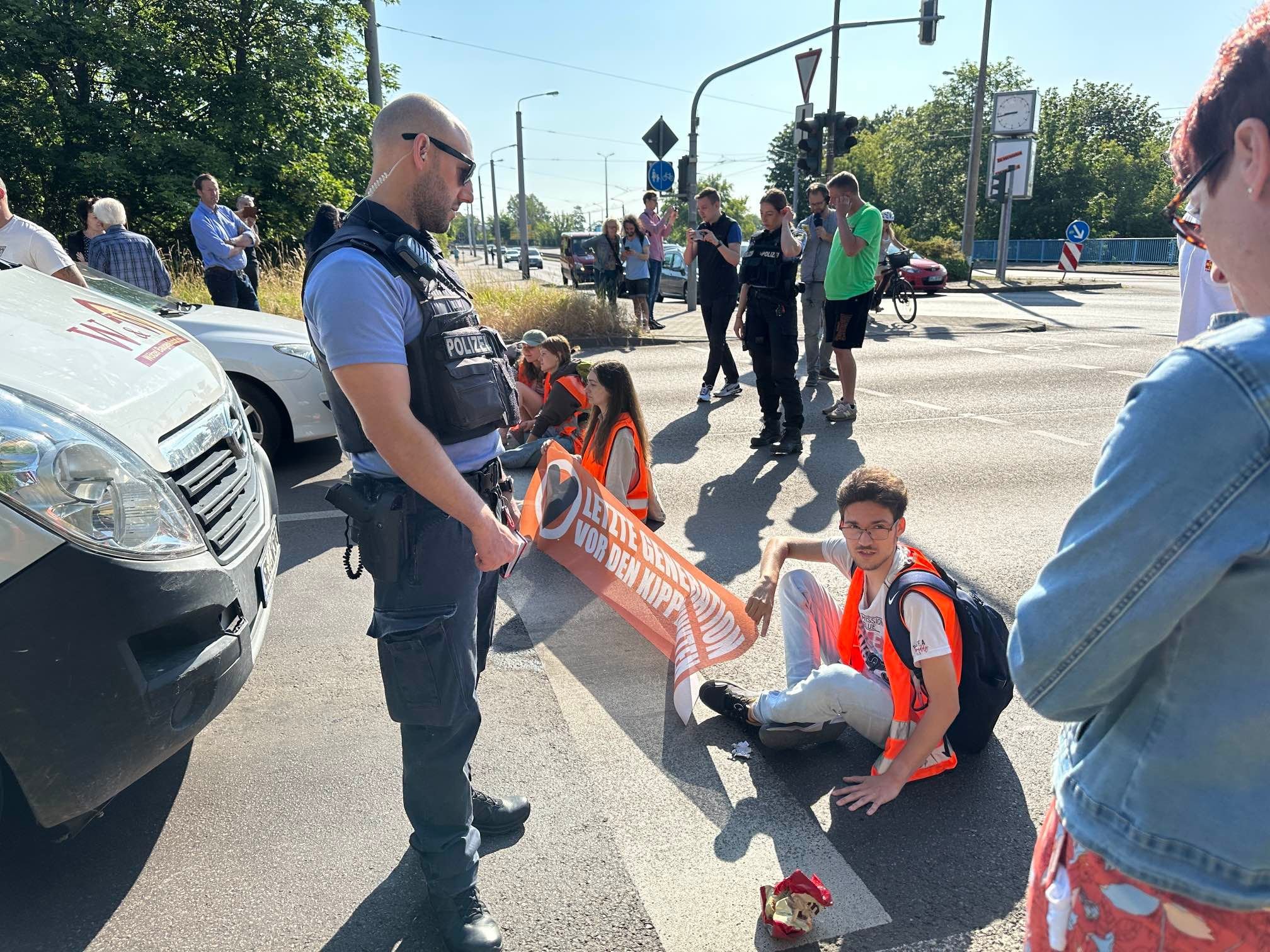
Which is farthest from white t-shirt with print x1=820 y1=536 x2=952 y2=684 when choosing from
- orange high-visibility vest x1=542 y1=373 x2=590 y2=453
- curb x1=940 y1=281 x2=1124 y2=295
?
curb x1=940 y1=281 x2=1124 y2=295

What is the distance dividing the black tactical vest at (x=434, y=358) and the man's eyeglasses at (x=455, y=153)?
0.55 ft

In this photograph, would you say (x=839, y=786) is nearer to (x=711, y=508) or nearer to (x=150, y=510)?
(x=150, y=510)

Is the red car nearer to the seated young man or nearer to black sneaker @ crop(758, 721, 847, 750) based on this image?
the seated young man

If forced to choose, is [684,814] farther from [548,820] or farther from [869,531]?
[869,531]

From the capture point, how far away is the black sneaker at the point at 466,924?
2153 mm

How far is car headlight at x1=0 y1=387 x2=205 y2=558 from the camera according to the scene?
2.08 metres

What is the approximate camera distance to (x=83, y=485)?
2.19 m

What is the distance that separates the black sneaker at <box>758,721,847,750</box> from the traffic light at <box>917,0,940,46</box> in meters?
18.2

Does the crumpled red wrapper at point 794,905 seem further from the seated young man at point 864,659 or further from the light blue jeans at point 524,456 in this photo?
the light blue jeans at point 524,456

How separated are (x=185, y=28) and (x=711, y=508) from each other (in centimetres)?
2198

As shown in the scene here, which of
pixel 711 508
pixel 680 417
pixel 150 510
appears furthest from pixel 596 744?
pixel 680 417

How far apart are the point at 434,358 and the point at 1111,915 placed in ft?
5.26

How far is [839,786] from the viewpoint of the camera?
289 centimetres

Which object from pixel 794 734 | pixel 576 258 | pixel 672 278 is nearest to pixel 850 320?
pixel 794 734
